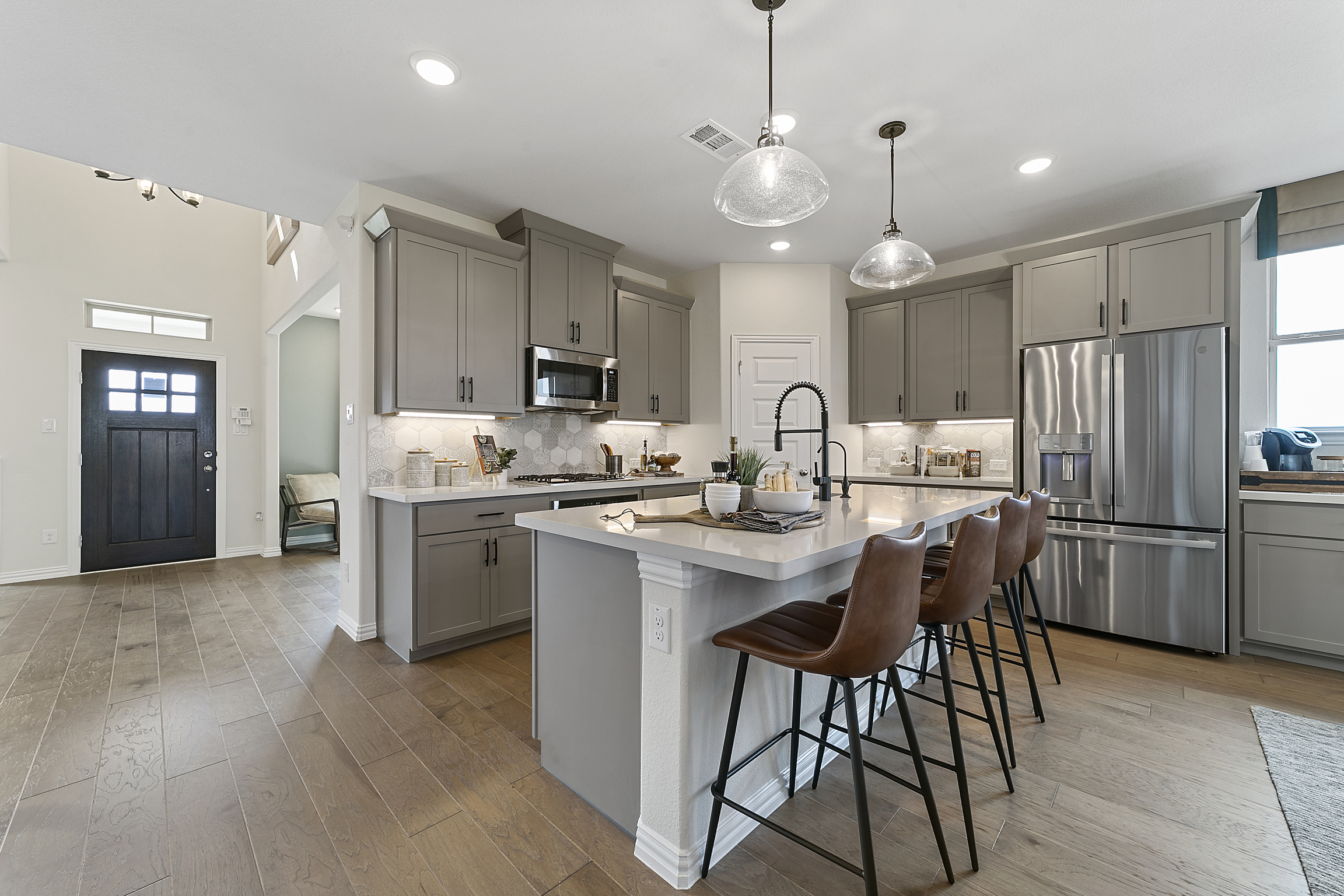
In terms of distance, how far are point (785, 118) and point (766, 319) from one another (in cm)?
228

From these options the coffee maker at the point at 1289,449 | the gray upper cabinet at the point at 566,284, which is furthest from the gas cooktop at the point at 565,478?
the coffee maker at the point at 1289,449

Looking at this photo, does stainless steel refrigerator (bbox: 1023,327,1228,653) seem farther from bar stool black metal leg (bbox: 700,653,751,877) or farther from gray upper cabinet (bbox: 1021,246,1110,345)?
bar stool black metal leg (bbox: 700,653,751,877)

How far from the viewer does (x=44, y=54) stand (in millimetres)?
2182

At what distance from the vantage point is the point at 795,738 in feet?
5.80

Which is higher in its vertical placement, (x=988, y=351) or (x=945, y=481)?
(x=988, y=351)

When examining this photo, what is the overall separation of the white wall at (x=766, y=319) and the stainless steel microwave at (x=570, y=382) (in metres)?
0.95

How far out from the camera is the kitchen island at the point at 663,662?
145 cm

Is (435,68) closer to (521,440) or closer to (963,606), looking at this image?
(521,440)

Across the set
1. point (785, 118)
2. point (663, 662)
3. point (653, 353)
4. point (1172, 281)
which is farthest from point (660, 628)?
point (1172, 281)

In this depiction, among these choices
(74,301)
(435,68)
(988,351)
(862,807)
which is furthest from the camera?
(74,301)

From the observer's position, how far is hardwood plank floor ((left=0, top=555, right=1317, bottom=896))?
4.88 ft

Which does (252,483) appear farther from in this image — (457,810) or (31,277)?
(457,810)

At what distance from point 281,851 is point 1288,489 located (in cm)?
Answer: 490

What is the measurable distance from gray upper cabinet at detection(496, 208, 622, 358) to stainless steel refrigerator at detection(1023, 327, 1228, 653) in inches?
122
